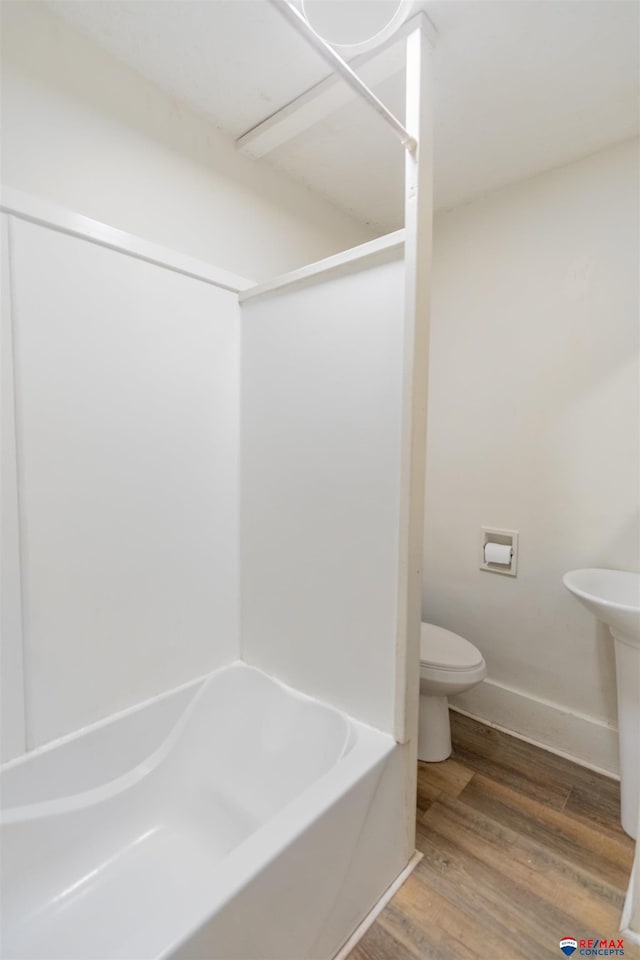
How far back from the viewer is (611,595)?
64.1 inches

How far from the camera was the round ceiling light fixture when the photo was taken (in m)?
1.10

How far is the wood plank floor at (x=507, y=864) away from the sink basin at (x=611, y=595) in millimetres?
697

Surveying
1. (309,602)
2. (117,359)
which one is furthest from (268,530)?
(117,359)

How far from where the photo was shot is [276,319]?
161cm

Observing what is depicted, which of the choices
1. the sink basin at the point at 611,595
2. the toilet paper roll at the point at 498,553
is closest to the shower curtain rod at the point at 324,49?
the sink basin at the point at 611,595

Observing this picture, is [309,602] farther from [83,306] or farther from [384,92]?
[384,92]

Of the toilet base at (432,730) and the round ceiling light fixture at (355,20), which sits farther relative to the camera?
the toilet base at (432,730)

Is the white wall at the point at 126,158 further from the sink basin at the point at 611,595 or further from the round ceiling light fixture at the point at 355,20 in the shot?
the sink basin at the point at 611,595

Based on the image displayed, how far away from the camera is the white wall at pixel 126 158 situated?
1.19m

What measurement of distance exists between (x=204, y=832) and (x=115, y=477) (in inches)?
46.7

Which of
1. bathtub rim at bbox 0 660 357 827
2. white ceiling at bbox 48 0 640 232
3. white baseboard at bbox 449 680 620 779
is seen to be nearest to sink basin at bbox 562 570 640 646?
white baseboard at bbox 449 680 620 779

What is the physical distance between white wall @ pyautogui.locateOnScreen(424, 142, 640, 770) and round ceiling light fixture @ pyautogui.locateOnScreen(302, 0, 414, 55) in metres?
1.05

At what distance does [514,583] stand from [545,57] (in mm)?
1923

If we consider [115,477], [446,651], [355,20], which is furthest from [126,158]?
[446,651]
